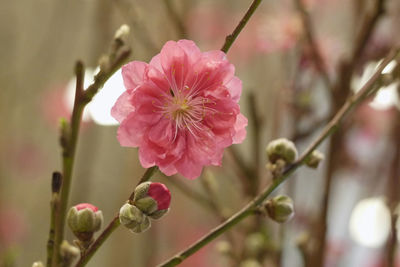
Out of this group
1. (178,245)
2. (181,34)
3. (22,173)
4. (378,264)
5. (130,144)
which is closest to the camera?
(130,144)

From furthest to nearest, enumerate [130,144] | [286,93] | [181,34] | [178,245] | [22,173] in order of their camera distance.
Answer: [22,173], [178,245], [286,93], [181,34], [130,144]

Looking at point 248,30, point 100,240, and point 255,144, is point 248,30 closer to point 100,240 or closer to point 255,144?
point 255,144

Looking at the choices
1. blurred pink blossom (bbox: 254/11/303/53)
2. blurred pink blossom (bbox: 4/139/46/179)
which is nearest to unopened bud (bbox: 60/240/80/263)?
blurred pink blossom (bbox: 254/11/303/53)

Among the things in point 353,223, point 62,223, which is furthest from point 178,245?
point 62,223

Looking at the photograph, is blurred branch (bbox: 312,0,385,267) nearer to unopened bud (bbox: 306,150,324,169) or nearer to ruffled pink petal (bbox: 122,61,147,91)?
unopened bud (bbox: 306,150,324,169)

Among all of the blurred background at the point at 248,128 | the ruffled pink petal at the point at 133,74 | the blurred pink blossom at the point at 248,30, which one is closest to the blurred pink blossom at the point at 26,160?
the blurred background at the point at 248,128

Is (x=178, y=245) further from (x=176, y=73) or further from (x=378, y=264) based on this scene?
(x=176, y=73)

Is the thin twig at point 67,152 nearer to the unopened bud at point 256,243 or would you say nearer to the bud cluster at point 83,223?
the bud cluster at point 83,223
